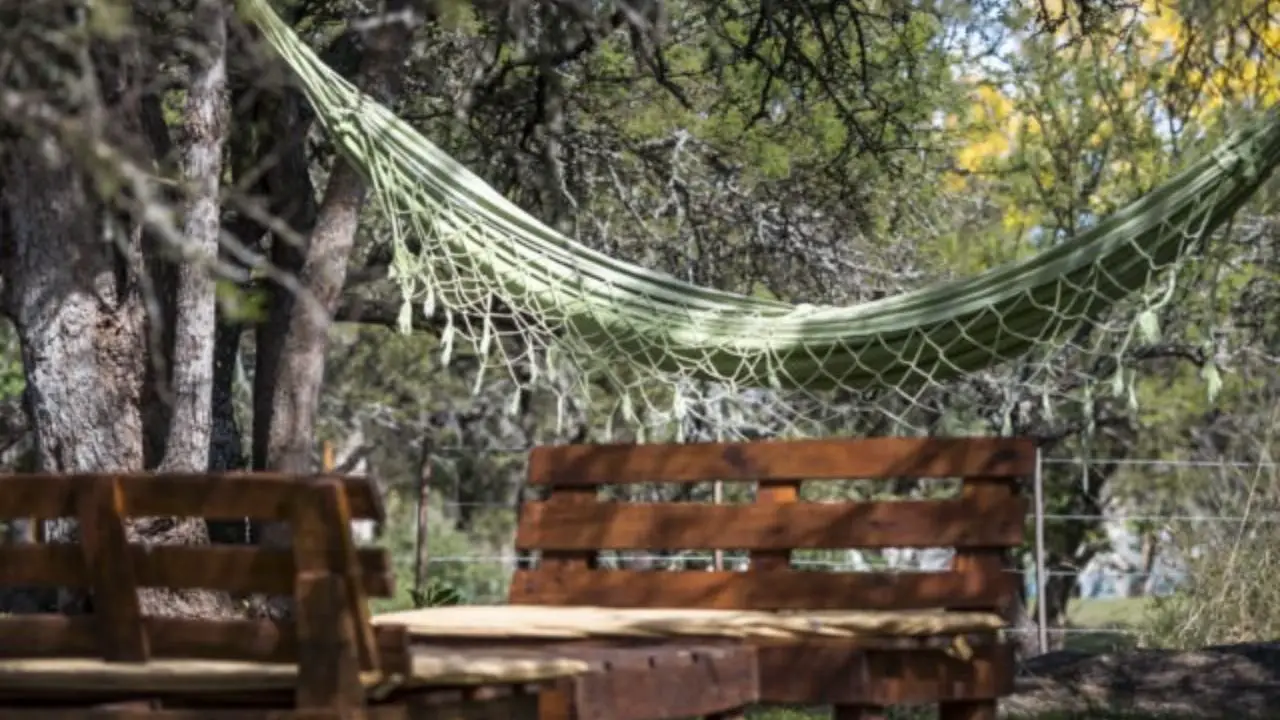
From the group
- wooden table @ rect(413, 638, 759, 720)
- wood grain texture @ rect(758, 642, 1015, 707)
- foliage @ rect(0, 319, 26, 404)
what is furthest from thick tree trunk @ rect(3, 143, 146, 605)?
foliage @ rect(0, 319, 26, 404)

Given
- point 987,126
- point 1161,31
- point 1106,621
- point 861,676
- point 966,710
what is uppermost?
point 1161,31

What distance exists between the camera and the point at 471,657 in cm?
376

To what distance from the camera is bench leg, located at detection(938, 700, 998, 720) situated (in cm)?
492

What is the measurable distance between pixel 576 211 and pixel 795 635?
570 cm

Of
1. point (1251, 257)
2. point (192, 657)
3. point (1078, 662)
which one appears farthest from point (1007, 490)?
point (1251, 257)

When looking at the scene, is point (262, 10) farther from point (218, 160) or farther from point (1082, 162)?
point (1082, 162)

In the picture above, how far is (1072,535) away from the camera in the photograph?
57.9 feet

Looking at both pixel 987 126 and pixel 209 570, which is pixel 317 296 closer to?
pixel 209 570

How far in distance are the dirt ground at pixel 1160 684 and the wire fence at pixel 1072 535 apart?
1841mm

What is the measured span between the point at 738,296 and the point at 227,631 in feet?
10.00

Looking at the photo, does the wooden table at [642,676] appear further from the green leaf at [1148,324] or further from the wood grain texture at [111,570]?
the green leaf at [1148,324]

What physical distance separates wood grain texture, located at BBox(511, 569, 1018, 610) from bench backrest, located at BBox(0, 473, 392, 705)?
75.0 inches

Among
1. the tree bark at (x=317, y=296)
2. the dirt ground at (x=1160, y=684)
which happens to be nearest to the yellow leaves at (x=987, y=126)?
the dirt ground at (x=1160, y=684)

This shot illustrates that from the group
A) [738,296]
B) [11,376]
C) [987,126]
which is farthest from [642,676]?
[11,376]
